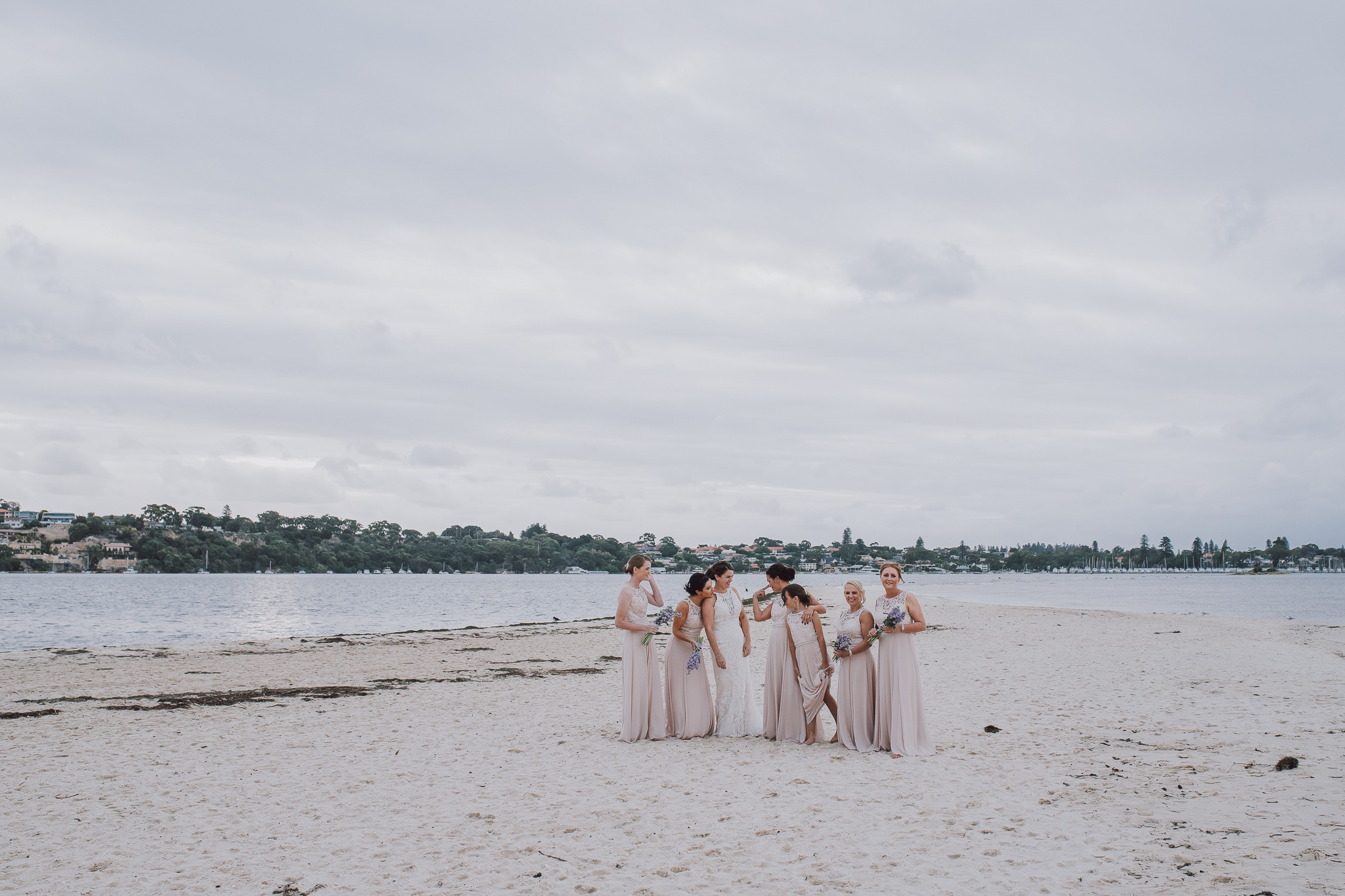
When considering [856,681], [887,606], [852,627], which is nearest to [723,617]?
[852,627]

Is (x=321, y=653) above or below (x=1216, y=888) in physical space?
below

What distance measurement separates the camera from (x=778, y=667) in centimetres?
1068

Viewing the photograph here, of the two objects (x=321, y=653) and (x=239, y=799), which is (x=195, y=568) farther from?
(x=239, y=799)

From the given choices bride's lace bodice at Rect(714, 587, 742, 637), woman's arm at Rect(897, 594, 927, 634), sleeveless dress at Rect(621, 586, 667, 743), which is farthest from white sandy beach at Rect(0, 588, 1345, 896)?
woman's arm at Rect(897, 594, 927, 634)


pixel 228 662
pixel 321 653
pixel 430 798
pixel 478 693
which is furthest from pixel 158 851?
pixel 321 653

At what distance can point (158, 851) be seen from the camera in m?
6.85

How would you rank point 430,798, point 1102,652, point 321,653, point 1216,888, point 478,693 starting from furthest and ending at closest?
point 321,653, point 1102,652, point 478,693, point 430,798, point 1216,888

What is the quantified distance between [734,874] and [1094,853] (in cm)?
265

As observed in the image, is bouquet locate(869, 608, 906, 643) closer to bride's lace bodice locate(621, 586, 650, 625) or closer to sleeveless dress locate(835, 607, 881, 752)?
sleeveless dress locate(835, 607, 881, 752)

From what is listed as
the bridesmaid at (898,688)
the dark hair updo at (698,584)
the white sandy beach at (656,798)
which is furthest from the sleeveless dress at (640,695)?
the bridesmaid at (898,688)

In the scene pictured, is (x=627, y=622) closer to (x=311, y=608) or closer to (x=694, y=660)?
(x=694, y=660)

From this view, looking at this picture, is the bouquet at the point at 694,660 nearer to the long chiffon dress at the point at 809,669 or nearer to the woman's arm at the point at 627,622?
the woman's arm at the point at 627,622

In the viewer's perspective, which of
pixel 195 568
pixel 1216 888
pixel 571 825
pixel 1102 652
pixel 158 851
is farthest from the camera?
pixel 195 568

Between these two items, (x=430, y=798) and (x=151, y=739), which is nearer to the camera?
(x=430, y=798)
